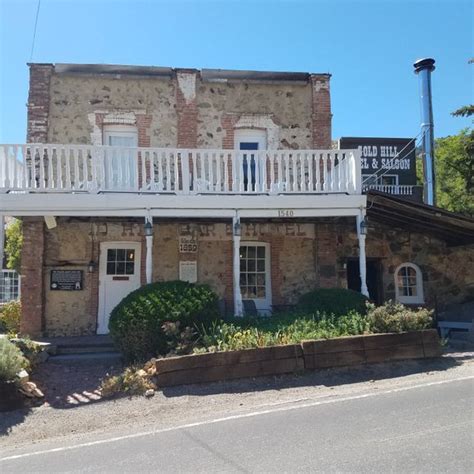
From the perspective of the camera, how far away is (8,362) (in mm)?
7215

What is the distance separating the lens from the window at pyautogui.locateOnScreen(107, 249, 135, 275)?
12.5 meters

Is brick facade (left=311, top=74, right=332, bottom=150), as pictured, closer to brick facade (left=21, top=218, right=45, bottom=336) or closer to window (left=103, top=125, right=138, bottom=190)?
window (left=103, top=125, right=138, bottom=190)

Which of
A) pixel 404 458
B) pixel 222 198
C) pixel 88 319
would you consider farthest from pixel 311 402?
pixel 88 319

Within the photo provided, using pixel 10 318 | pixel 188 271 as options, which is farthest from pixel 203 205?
pixel 10 318

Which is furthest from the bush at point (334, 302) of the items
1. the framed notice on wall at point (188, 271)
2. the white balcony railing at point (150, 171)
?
the framed notice on wall at point (188, 271)

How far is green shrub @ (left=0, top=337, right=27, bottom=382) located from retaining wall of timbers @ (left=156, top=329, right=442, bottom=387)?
2079 mm

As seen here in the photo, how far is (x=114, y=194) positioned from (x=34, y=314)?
11.7 feet

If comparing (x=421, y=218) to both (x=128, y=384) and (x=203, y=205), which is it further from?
(x=128, y=384)

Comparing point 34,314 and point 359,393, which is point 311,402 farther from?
point 34,314

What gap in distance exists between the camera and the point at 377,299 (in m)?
13.9

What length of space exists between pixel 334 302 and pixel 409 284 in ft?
15.9

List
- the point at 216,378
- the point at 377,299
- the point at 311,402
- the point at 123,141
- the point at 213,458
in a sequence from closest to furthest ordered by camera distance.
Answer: the point at 213,458 → the point at 311,402 → the point at 216,378 → the point at 123,141 → the point at 377,299

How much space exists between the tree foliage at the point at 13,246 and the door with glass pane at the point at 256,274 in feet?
30.5

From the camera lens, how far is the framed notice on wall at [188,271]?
490 inches
